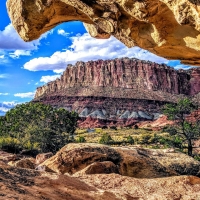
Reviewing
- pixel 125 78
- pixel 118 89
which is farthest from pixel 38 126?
pixel 125 78

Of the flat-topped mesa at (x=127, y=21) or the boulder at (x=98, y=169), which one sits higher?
the flat-topped mesa at (x=127, y=21)

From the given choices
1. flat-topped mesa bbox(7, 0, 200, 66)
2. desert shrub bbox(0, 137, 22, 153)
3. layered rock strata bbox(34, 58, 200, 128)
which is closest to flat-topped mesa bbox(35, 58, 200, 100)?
layered rock strata bbox(34, 58, 200, 128)

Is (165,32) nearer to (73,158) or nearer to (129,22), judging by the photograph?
(129,22)

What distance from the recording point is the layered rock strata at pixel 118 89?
12000cm

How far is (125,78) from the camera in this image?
146375 mm

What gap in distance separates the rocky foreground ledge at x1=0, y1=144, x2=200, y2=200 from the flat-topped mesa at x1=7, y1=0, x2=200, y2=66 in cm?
422

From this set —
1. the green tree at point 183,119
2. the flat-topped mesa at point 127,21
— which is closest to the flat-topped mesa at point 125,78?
the green tree at point 183,119

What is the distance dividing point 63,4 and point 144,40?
279 cm

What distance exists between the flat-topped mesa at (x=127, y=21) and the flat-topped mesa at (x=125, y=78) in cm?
12542

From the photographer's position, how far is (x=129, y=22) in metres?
9.59

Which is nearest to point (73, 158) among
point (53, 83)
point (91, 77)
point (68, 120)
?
point (68, 120)

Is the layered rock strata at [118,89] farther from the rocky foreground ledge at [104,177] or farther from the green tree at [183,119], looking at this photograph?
the rocky foreground ledge at [104,177]

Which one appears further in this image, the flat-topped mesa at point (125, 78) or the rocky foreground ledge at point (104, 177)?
the flat-topped mesa at point (125, 78)

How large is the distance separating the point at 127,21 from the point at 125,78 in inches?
5412
